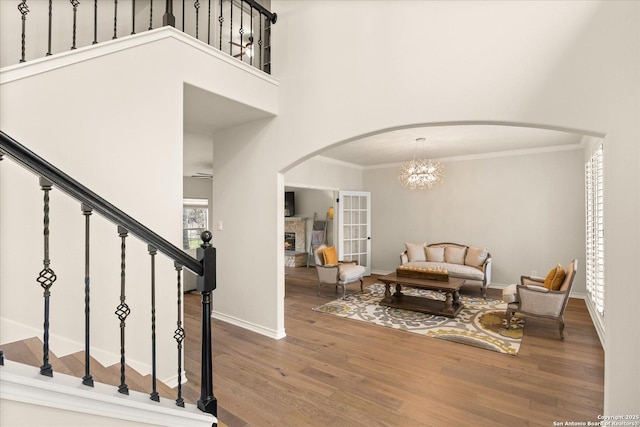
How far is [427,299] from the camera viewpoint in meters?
5.33

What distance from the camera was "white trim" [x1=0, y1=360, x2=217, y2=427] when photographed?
103 centimetres

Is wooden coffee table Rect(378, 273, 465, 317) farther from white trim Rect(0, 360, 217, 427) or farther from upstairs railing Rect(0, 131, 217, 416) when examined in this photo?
white trim Rect(0, 360, 217, 427)

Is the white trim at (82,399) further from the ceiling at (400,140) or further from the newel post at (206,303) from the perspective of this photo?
the ceiling at (400,140)

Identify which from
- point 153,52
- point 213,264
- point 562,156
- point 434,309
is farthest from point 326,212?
point 213,264

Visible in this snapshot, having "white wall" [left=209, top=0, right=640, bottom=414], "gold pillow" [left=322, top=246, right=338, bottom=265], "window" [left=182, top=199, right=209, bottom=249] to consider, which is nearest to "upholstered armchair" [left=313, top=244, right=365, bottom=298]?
"gold pillow" [left=322, top=246, right=338, bottom=265]

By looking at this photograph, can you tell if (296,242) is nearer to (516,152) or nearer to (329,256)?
(329,256)

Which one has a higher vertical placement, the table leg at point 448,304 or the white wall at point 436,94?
the white wall at point 436,94

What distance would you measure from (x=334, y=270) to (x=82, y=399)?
4.62 metres

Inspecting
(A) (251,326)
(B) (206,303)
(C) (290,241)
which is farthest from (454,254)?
(B) (206,303)

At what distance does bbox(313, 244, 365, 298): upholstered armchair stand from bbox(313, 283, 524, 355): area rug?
1.05ft

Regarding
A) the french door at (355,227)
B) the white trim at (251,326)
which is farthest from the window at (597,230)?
the french door at (355,227)

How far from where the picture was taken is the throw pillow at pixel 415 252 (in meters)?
6.82

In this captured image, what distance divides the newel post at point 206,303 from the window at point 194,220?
21.0 ft

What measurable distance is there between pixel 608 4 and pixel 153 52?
3487mm
